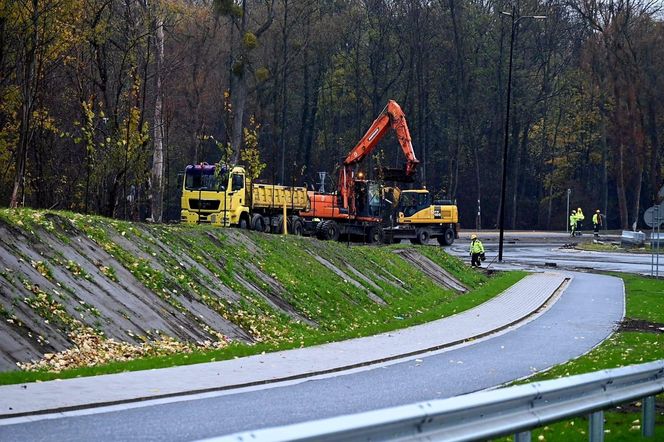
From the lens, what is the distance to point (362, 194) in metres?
56.9

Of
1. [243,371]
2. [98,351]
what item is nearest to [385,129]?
[98,351]

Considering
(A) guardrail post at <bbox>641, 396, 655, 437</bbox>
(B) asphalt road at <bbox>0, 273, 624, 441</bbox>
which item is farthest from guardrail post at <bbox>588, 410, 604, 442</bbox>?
(B) asphalt road at <bbox>0, 273, 624, 441</bbox>

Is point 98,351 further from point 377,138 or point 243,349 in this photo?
point 377,138

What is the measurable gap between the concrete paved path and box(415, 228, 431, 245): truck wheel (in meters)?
32.6

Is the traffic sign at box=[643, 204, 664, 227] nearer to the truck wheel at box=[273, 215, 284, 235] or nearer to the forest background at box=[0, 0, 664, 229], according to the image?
the truck wheel at box=[273, 215, 284, 235]

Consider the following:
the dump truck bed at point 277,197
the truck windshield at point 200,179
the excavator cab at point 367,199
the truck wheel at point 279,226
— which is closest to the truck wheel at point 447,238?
the excavator cab at point 367,199

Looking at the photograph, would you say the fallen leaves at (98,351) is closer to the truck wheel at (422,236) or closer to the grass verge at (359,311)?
the grass verge at (359,311)

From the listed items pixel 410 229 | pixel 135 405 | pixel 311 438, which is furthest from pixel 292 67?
pixel 311 438

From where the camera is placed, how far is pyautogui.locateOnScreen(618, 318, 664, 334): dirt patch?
2628 cm

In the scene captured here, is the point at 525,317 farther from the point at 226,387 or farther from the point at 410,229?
the point at 410,229

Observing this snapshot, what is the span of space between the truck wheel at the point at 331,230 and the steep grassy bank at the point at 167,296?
59.3 feet

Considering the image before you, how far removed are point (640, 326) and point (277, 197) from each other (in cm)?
2680

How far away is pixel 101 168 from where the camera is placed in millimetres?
33344

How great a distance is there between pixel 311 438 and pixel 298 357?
Result: 13.1 metres
